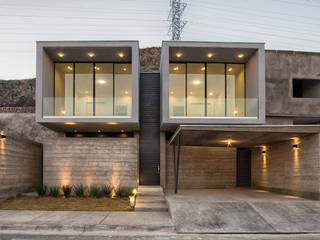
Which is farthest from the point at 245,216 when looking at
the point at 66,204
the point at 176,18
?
the point at 176,18

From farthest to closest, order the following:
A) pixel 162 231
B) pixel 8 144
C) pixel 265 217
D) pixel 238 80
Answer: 1. pixel 238 80
2. pixel 8 144
3. pixel 265 217
4. pixel 162 231

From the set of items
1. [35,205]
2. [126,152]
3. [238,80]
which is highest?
[238,80]

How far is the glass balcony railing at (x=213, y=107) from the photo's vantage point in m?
13.5

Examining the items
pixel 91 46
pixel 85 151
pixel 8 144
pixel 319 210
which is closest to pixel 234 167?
pixel 319 210

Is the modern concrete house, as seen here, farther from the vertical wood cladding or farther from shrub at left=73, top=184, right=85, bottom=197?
shrub at left=73, top=184, right=85, bottom=197

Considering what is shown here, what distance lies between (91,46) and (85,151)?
543cm

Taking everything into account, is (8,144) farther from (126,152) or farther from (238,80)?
(238,80)

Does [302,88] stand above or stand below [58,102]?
above

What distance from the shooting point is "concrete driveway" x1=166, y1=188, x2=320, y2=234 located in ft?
25.7

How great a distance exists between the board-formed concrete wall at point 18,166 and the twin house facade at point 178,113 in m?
0.94

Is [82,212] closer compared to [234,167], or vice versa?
[82,212]

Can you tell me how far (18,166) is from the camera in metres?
12.0

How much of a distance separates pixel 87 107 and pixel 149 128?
4.10 m

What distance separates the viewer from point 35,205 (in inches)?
412
